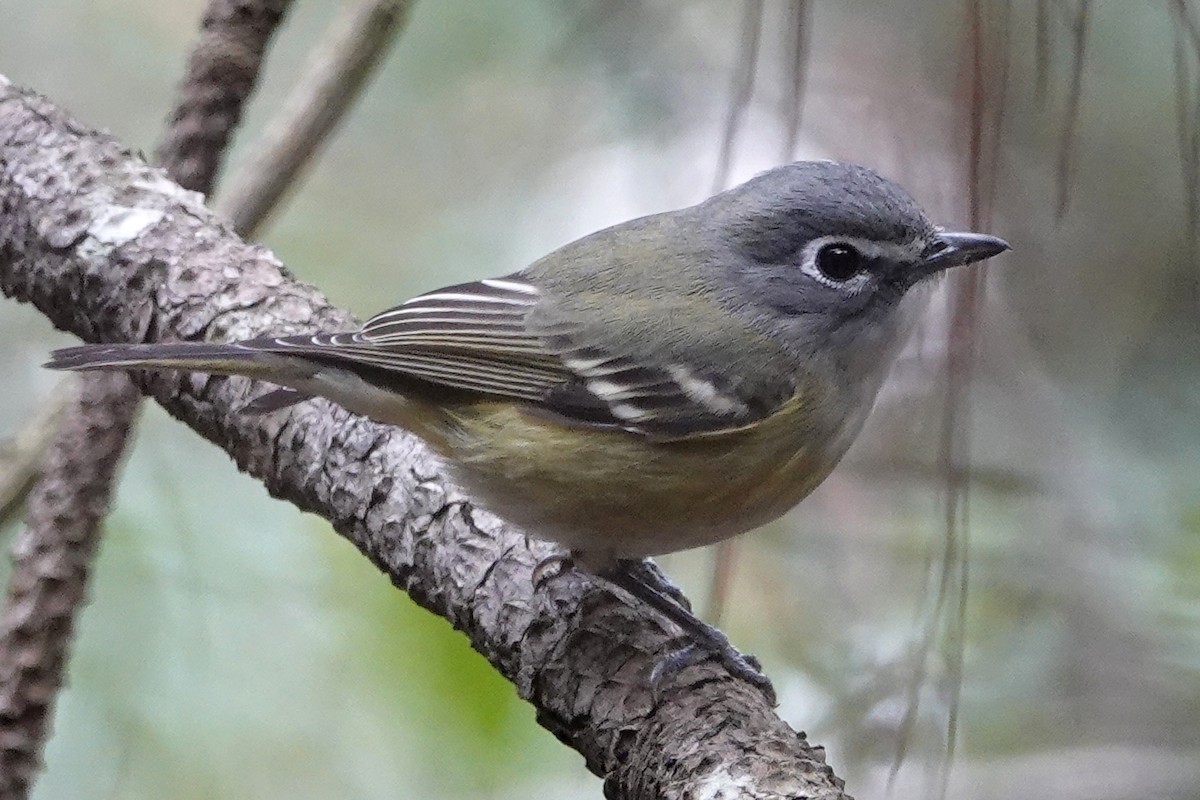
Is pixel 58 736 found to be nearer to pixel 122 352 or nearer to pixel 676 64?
pixel 122 352

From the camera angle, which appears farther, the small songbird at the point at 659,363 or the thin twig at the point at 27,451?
the thin twig at the point at 27,451

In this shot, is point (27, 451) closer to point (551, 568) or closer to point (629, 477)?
point (551, 568)

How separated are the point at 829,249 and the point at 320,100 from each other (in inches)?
47.6

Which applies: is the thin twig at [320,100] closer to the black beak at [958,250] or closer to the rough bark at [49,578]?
the rough bark at [49,578]

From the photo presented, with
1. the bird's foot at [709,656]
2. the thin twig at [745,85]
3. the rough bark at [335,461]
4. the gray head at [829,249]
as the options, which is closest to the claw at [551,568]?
the rough bark at [335,461]

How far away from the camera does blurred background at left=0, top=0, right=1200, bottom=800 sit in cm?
300

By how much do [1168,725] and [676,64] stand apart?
8.34 ft

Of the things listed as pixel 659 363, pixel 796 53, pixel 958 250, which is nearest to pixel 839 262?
pixel 958 250

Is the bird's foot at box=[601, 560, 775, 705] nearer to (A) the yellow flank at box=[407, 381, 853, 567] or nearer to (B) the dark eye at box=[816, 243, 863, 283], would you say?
(A) the yellow flank at box=[407, 381, 853, 567]

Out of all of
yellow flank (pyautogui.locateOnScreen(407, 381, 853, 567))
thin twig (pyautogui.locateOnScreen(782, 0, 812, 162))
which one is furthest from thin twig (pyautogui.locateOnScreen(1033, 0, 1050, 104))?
yellow flank (pyautogui.locateOnScreen(407, 381, 853, 567))

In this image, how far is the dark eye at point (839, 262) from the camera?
2.63m

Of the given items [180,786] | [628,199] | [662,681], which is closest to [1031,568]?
[662,681]

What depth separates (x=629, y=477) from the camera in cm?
239

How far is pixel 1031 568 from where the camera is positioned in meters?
3.26
